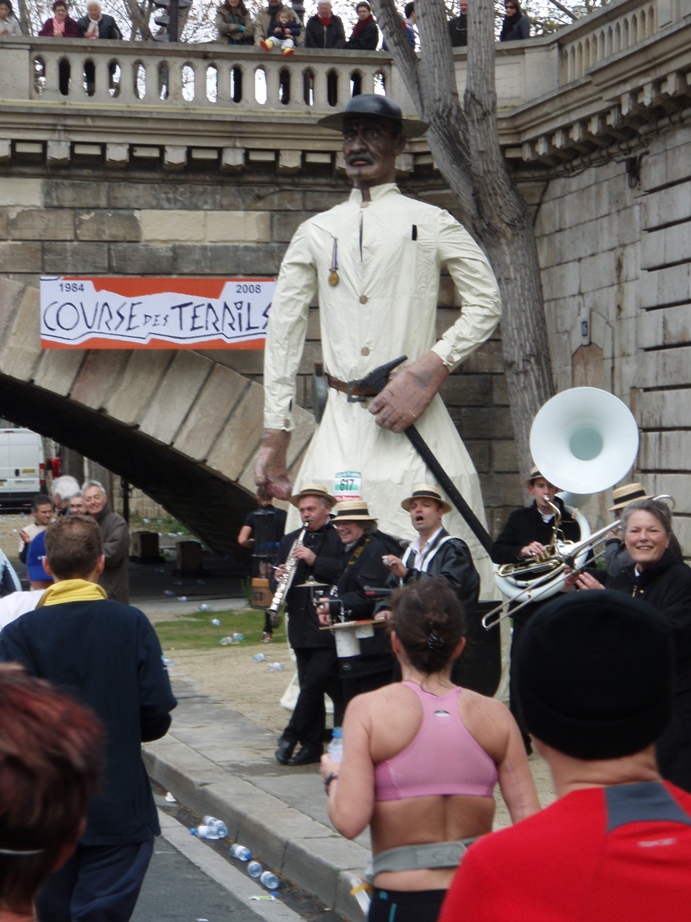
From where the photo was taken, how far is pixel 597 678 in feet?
6.32

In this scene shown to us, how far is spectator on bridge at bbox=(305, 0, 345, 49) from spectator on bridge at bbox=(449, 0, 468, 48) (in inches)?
44.5

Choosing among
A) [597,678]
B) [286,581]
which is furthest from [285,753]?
[597,678]

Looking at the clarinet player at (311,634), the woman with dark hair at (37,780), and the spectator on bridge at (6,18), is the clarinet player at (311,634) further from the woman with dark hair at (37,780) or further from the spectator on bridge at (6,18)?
the spectator on bridge at (6,18)

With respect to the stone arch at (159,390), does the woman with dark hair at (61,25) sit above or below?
above

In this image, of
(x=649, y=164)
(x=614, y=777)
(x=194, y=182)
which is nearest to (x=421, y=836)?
(x=614, y=777)

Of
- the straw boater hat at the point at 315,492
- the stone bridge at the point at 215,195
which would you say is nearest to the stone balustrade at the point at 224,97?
the stone bridge at the point at 215,195

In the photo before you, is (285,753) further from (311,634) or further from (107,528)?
(107,528)

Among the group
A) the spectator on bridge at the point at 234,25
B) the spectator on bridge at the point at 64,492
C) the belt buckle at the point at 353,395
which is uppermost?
the spectator on bridge at the point at 234,25

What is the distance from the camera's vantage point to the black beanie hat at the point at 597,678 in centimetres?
193

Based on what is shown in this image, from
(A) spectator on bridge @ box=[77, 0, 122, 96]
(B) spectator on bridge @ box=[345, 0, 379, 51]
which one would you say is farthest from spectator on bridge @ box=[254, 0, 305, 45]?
(A) spectator on bridge @ box=[77, 0, 122, 96]

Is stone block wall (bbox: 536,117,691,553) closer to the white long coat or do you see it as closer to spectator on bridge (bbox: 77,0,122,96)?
→ the white long coat

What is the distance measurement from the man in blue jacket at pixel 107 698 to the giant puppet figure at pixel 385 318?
12.1 ft

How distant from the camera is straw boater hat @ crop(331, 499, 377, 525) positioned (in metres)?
7.26

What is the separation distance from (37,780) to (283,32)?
14.1m
